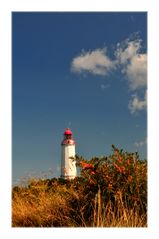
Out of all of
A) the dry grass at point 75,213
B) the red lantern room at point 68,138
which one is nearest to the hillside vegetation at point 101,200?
the dry grass at point 75,213

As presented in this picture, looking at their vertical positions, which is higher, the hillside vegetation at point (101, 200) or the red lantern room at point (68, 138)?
the red lantern room at point (68, 138)

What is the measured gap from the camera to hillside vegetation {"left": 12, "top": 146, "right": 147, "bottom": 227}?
14.9 feet

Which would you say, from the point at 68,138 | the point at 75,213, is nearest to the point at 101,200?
the point at 75,213

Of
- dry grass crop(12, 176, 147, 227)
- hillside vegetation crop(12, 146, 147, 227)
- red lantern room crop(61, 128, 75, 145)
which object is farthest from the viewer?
red lantern room crop(61, 128, 75, 145)

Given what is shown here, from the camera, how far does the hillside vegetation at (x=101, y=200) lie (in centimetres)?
455

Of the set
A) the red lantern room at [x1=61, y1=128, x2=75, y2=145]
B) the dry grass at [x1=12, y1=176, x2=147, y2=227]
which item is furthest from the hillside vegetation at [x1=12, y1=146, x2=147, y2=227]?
the red lantern room at [x1=61, y1=128, x2=75, y2=145]

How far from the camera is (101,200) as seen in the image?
4691 mm

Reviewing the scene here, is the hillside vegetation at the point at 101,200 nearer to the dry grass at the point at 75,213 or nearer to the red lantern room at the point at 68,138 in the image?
the dry grass at the point at 75,213

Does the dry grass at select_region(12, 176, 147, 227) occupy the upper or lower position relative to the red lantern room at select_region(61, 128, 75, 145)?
lower

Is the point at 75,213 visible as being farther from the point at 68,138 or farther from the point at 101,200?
the point at 68,138

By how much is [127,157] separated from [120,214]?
0.68 m

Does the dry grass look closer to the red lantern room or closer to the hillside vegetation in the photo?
the hillside vegetation

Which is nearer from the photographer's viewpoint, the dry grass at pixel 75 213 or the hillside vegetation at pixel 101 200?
the dry grass at pixel 75 213
